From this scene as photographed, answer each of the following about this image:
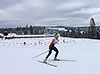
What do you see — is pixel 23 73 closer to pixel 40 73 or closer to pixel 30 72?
pixel 30 72

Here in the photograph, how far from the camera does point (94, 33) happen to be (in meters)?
52.4

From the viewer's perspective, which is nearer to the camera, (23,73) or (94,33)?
(23,73)

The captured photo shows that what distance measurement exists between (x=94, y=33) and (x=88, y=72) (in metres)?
50.2

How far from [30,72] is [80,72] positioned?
2002 millimetres

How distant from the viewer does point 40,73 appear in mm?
5082

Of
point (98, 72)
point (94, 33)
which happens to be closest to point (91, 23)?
point (94, 33)

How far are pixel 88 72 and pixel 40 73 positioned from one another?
74.6 inches

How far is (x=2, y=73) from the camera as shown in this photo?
16.7 ft

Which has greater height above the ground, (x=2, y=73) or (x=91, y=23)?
(x=91, y=23)

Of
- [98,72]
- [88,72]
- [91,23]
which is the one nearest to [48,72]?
[88,72]

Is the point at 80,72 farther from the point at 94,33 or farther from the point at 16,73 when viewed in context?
the point at 94,33

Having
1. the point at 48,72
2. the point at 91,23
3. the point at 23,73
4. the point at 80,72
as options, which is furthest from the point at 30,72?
the point at 91,23

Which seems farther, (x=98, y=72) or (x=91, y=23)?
(x=91, y=23)

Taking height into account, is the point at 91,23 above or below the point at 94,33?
above
